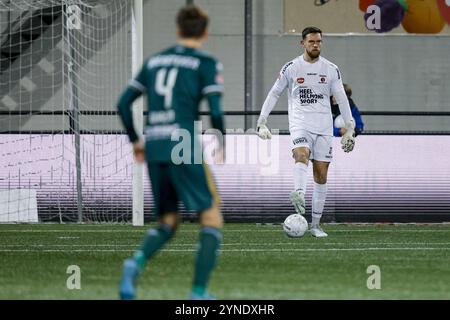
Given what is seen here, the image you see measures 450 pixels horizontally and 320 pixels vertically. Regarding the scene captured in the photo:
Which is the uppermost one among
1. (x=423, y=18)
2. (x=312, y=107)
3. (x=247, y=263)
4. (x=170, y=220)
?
(x=423, y=18)

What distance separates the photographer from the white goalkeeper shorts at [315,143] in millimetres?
14922

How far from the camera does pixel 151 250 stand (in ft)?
26.1

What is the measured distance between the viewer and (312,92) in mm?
15016

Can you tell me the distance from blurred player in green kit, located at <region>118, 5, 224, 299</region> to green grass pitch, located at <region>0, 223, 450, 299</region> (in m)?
0.63

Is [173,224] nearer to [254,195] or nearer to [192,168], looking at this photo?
[192,168]

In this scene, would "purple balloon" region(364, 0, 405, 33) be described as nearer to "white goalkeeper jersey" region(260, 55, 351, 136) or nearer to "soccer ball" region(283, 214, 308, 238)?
"white goalkeeper jersey" region(260, 55, 351, 136)

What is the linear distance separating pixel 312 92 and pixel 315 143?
2.02ft


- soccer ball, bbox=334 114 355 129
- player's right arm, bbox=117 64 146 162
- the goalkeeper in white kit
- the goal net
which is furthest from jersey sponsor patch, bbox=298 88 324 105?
player's right arm, bbox=117 64 146 162

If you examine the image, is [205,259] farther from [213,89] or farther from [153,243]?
[213,89]

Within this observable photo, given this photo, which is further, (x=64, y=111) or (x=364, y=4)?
(x=364, y=4)

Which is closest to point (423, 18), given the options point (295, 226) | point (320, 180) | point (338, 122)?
point (338, 122)

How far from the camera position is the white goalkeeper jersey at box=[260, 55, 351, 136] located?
49.1ft
